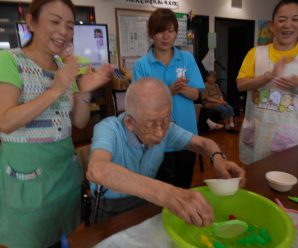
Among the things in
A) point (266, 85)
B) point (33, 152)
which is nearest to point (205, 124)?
point (266, 85)

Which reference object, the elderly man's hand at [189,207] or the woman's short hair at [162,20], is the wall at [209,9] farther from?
the elderly man's hand at [189,207]

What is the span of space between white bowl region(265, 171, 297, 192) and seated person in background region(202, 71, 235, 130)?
371 centimetres

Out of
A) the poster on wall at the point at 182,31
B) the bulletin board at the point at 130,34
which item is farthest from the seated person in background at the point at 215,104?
the bulletin board at the point at 130,34

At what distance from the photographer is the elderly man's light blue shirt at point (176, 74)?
1.84 m

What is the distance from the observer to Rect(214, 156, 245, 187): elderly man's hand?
1.10 meters

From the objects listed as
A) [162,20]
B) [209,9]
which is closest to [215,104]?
[209,9]

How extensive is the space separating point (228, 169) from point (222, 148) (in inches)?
119

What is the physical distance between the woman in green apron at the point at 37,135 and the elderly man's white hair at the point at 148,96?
30 cm

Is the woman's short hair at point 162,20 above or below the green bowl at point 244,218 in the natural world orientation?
above

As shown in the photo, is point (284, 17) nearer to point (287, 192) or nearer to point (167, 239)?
point (287, 192)

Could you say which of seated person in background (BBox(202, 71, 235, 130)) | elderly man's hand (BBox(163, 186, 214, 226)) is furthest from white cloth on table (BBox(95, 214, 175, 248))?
seated person in background (BBox(202, 71, 235, 130))

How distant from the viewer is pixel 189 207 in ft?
2.41

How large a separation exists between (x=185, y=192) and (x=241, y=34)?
631 cm

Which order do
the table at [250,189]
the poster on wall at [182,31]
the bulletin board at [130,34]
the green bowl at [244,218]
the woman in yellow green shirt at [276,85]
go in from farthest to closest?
the poster on wall at [182,31] → the bulletin board at [130,34] → the woman in yellow green shirt at [276,85] → the table at [250,189] → the green bowl at [244,218]
